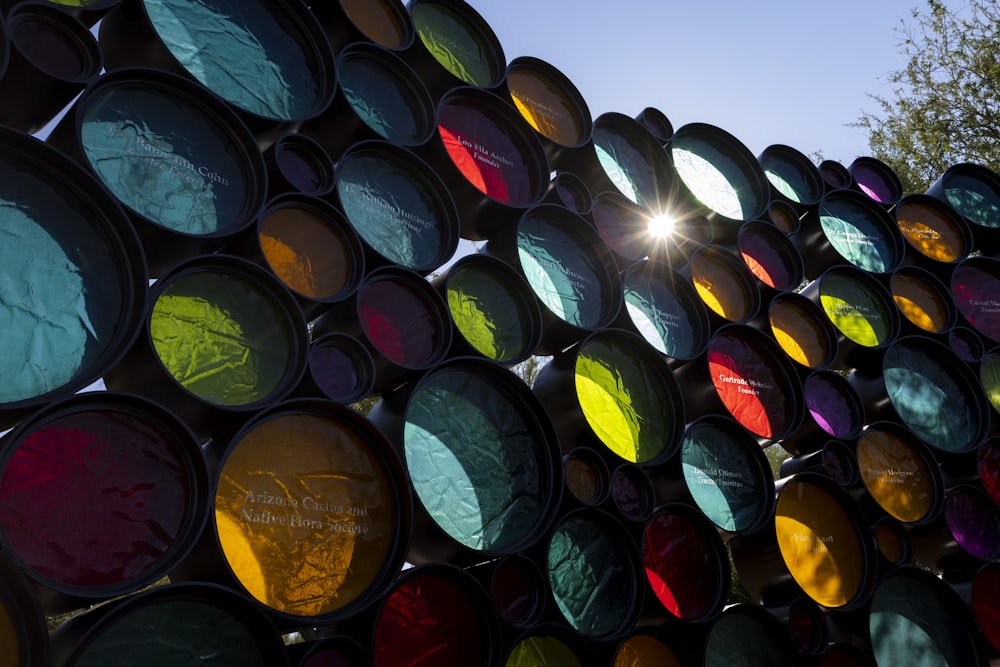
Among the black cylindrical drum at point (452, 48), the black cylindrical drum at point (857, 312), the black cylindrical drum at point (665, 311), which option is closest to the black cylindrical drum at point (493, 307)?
the black cylindrical drum at point (665, 311)

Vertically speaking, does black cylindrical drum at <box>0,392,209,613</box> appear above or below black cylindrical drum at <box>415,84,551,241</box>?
below

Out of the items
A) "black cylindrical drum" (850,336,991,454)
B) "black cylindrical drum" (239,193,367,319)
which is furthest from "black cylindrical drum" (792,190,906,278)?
"black cylindrical drum" (239,193,367,319)

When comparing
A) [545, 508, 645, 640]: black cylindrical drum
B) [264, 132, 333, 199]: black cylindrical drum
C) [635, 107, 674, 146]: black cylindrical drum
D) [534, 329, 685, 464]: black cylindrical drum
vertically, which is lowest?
[545, 508, 645, 640]: black cylindrical drum

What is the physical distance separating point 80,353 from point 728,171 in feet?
11.3

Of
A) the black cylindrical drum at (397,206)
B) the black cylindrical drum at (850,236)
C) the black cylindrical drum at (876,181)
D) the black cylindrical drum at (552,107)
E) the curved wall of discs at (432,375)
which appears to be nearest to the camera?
the curved wall of discs at (432,375)

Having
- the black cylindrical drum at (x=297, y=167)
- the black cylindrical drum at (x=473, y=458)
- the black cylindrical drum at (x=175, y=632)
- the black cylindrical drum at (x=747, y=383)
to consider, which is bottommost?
the black cylindrical drum at (x=175, y=632)

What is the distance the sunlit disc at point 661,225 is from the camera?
3.74 metres

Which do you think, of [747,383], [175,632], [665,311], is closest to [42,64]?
[175,632]

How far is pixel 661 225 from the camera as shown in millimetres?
3785

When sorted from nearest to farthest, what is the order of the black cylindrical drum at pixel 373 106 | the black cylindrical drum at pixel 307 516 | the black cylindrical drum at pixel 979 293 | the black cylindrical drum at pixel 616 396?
1. the black cylindrical drum at pixel 307 516
2. the black cylindrical drum at pixel 373 106
3. the black cylindrical drum at pixel 616 396
4. the black cylindrical drum at pixel 979 293

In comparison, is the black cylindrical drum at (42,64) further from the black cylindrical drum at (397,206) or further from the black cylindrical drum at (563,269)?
the black cylindrical drum at (563,269)

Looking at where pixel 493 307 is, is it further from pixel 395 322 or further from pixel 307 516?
pixel 307 516

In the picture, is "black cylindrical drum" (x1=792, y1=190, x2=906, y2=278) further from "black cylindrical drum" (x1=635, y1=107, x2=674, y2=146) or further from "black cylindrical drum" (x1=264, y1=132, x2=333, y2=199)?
"black cylindrical drum" (x1=264, y1=132, x2=333, y2=199)

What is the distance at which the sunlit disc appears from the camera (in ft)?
12.3
